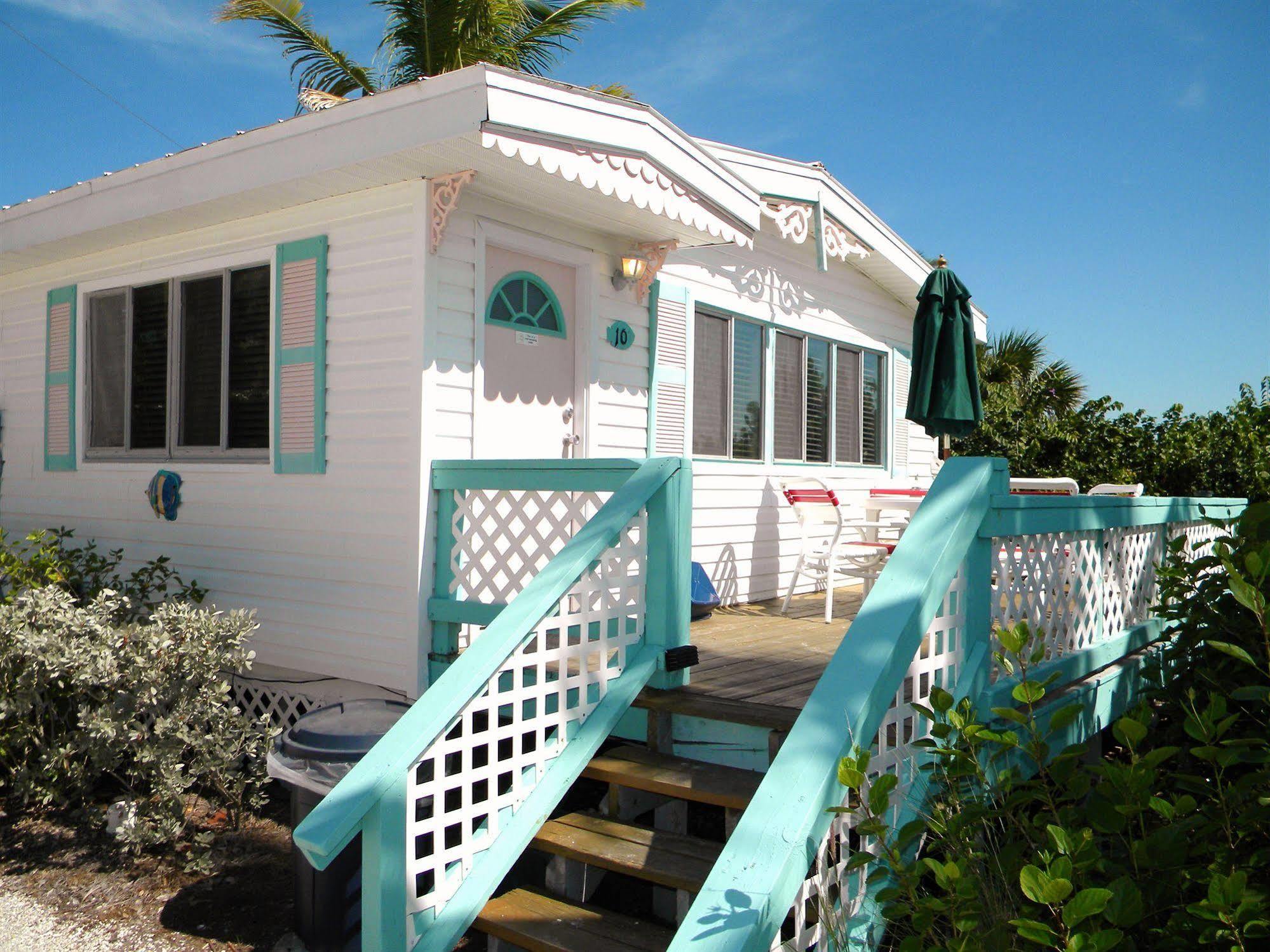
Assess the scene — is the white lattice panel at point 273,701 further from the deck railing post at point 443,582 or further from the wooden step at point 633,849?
the wooden step at point 633,849

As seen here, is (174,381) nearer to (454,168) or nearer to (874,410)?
(454,168)

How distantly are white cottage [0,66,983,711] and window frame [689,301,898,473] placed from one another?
0.12 feet

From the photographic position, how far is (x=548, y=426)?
19.6 feet

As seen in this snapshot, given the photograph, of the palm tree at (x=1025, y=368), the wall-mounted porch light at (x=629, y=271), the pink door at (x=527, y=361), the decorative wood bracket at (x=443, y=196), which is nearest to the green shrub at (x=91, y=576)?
the pink door at (x=527, y=361)

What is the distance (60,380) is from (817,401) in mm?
5857

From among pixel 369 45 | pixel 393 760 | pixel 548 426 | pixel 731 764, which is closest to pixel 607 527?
pixel 731 764

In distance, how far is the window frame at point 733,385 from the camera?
729 centimetres

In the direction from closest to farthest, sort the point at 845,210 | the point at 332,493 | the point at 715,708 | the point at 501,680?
the point at 715,708 < the point at 501,680 < the point at 332,493 < the point at 845,210

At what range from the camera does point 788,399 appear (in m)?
8.12

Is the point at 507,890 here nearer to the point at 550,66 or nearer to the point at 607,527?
the point at 607,527

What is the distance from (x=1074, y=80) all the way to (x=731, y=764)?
16570 mm

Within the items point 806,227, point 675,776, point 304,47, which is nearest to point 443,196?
point 675,776

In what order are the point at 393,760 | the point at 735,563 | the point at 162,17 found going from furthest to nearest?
the point at 162,17 < the point at 735,563 < the point at 393,760

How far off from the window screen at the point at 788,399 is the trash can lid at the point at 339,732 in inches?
177
